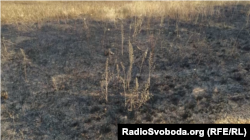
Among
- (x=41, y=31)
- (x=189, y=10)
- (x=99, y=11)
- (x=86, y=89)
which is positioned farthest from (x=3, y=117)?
(x=189, y=10)

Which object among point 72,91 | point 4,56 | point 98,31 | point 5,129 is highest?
point 98,31

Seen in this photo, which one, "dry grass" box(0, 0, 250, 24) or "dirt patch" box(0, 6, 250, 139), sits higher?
"dry grass" box(0, 0, 250, 24)

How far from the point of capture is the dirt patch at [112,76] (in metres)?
3.24

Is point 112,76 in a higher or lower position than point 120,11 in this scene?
lower

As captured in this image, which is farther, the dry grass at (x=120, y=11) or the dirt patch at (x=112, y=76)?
the dry grass at (x=120, y=11)

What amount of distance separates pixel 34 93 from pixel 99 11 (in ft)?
15.6

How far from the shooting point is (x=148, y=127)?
308cm

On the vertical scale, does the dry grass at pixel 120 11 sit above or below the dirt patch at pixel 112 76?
above

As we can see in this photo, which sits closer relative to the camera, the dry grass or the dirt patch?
the dirt patch

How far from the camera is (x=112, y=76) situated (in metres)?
4.30

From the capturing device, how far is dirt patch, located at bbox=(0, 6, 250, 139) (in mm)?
3236

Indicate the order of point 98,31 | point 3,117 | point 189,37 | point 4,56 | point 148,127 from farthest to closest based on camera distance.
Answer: point 98,31, point 189,37, point 4,56, point 3,117, point 148,127

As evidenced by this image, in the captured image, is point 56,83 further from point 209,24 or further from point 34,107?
point 209,24

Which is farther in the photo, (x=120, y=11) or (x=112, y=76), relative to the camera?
(x=120, y=11)
